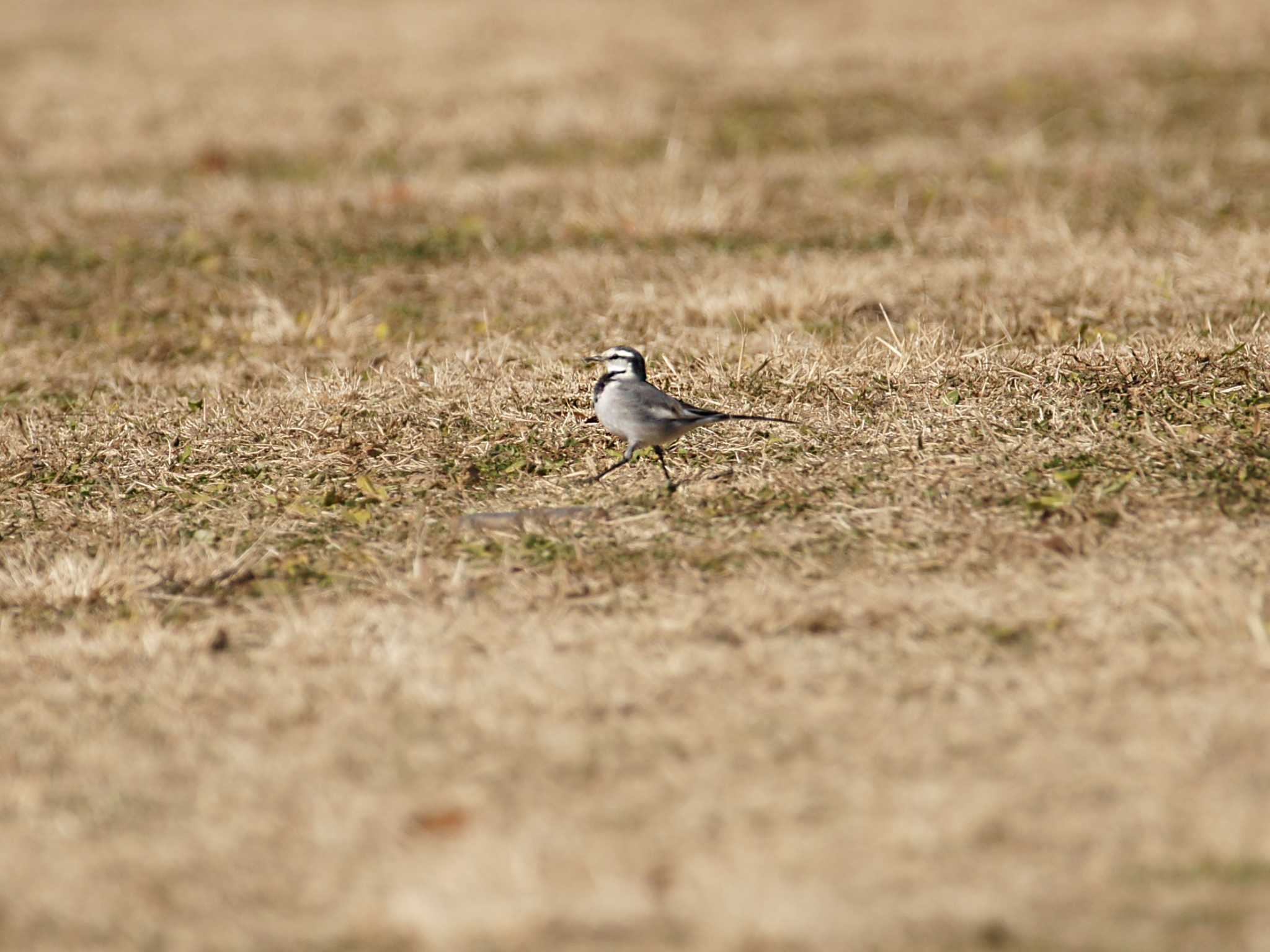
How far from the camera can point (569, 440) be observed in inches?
259

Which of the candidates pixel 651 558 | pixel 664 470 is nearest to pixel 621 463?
pixel 664 470

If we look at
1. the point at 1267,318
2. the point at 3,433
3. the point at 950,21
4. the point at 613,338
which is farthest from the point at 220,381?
the point at 950,21

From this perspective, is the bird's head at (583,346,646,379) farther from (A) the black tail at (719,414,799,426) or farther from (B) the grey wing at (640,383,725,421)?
(A) the black tail at (719,414,799,426)

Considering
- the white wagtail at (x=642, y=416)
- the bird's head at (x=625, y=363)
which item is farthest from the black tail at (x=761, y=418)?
the bird's head at (x=625, y=363)

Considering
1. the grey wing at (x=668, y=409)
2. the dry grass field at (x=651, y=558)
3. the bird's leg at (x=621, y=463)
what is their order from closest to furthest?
the dry grass field at (x=651, y=558) < the grey wing at (x=668, y=409) < the bird's leg at (x=621, y=463)

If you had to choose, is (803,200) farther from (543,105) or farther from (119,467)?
(119,467)

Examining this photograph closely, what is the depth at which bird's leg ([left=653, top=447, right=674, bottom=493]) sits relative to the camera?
601 cm

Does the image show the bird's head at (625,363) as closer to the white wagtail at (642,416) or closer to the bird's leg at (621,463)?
the white wagtail at (642,416)

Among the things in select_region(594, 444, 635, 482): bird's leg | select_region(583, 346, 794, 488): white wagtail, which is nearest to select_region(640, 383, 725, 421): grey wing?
select_region(583, 346, 794, 488): white wagtail

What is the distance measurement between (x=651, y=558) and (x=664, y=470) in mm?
821

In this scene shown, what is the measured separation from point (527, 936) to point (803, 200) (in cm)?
849

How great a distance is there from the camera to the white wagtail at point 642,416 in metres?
5.98

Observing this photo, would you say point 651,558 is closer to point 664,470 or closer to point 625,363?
point 664,470

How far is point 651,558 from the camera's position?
543 cm
